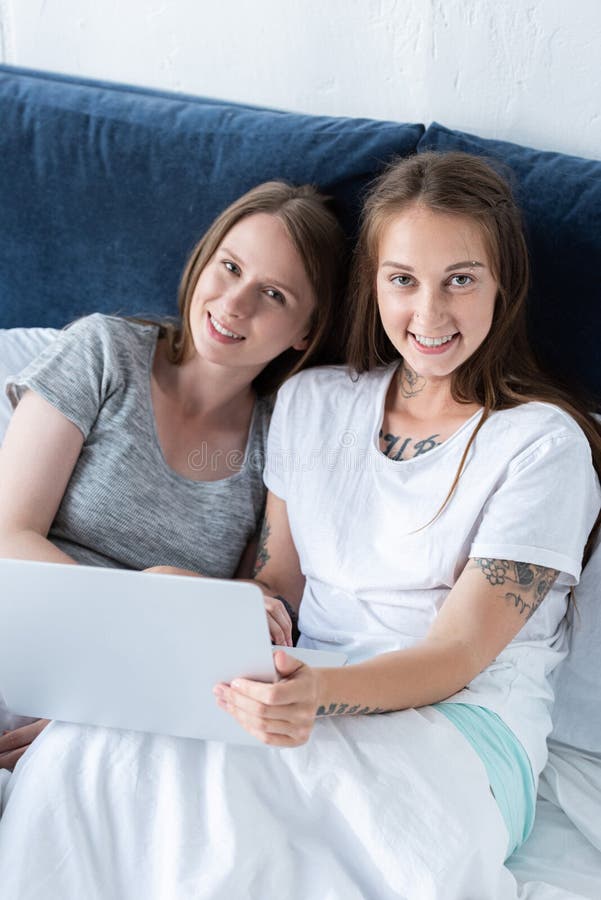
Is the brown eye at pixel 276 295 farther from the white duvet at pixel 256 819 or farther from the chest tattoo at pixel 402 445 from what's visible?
the white duvet at pixel 256 819

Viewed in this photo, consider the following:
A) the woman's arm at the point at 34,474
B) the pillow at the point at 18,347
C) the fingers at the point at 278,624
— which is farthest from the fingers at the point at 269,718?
the pillow at the point at 18,347

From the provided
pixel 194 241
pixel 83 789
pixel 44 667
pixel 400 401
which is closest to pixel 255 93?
pixel 194 241

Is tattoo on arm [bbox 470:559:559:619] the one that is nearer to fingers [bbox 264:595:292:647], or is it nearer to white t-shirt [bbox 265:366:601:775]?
white t-shirt [bbox 265:366:601:775]

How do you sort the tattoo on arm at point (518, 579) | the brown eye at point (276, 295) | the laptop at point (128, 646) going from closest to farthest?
1. the laptop at point (128, 646)
2. the tattoo on arm at point (518, 579)
3. the brown eye at point (276, 295)

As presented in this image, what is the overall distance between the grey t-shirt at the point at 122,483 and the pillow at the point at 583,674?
0.53 metres

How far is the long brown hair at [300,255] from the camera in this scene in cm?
164

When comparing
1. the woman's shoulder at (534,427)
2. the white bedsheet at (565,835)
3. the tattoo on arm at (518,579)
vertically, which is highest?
the woman's shoulder at (534,427)

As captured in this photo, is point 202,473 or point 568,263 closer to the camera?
point 568,263

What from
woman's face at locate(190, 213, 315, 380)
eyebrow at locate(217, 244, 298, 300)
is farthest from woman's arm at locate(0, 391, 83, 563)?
eyebrow at locate(217, 244, 298, 300)

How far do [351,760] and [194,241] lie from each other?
0.96 meters

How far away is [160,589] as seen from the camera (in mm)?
1056

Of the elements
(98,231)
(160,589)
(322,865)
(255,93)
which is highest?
(255,93)

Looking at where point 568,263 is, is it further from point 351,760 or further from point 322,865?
point 322,865

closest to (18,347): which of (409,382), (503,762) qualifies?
(409,382)
